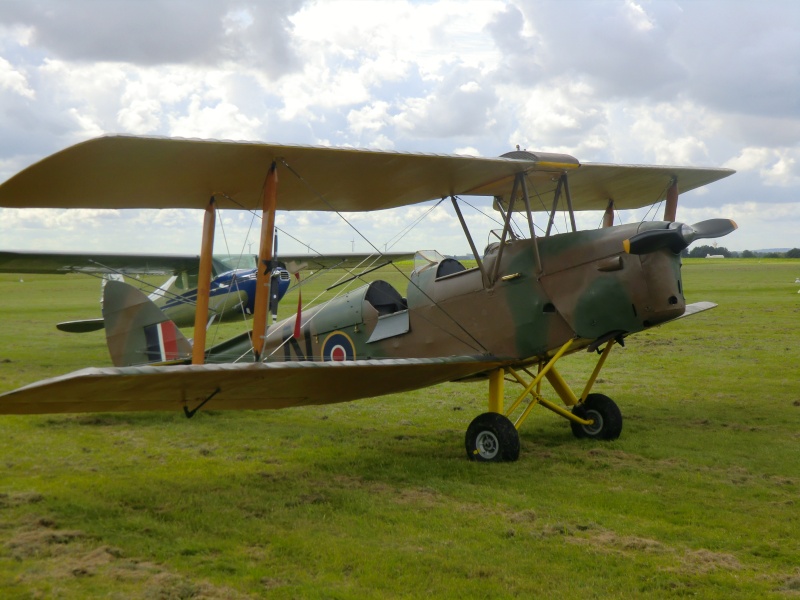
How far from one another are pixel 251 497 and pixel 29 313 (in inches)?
1058

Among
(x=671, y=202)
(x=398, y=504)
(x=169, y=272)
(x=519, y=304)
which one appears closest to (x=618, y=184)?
(x=671, y=202)

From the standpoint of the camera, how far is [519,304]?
7.15m

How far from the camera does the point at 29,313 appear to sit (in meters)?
29.3

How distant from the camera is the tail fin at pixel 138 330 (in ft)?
31.9

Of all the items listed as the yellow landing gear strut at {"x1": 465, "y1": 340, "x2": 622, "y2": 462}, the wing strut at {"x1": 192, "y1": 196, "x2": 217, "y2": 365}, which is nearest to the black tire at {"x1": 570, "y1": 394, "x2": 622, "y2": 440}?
the yellow landing gear strut at {"x1": 465, "y1": 340, "x2": 622, "y2": 462}

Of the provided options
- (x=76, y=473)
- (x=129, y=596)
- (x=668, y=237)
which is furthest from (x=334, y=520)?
(x=668, y=237)

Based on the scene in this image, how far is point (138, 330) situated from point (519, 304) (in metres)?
5.19

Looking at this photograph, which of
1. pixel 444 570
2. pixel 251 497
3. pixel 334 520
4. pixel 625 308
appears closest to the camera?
pixel 444 570

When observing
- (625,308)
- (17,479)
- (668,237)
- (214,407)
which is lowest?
(17,479)

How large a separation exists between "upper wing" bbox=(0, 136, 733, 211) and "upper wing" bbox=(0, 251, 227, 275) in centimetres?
632

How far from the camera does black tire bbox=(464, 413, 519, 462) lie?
22.2 ft

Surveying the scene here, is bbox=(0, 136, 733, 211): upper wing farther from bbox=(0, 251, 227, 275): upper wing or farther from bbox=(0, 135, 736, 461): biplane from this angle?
bbox=(0, 251, 227, 275): upper wing

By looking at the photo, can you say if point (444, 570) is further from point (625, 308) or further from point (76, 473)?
point (76, 473)

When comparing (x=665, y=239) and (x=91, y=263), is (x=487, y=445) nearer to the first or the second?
(x=665, y=239)
